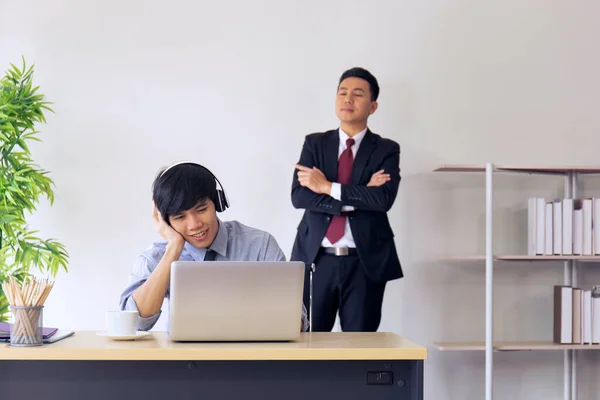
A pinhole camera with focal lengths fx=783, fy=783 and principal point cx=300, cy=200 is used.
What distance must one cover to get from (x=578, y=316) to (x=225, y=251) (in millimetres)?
2407

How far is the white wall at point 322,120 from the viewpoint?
4.44 m

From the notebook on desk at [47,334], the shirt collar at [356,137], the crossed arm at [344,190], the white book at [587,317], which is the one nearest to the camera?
the notebook on desk at [47,334]

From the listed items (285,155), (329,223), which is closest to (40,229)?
(285,155)

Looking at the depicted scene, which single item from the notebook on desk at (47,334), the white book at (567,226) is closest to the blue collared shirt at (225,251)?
the notebook on desk at (47,334)

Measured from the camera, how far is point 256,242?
8.71 ft

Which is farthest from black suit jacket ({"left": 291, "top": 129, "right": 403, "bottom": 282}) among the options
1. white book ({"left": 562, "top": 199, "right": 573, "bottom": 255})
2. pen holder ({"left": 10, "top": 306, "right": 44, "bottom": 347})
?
pen holder ({"left": 10, "top": 306, "right": 44, "bottom": 347})

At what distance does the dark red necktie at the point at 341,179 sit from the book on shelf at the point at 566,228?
1112 millimetres

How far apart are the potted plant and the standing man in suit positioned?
1338 millimetres

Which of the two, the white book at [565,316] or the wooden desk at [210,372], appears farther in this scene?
the white book at [565,316]

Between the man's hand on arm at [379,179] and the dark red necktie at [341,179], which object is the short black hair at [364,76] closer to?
the dark red necktie at [341,179]

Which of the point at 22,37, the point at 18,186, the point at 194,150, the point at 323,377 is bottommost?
the point at 323,377

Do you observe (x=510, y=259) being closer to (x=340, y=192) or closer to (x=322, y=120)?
(x=340, y=192)

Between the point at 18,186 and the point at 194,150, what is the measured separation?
989mm

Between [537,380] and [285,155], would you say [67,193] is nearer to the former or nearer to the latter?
[285,155]
